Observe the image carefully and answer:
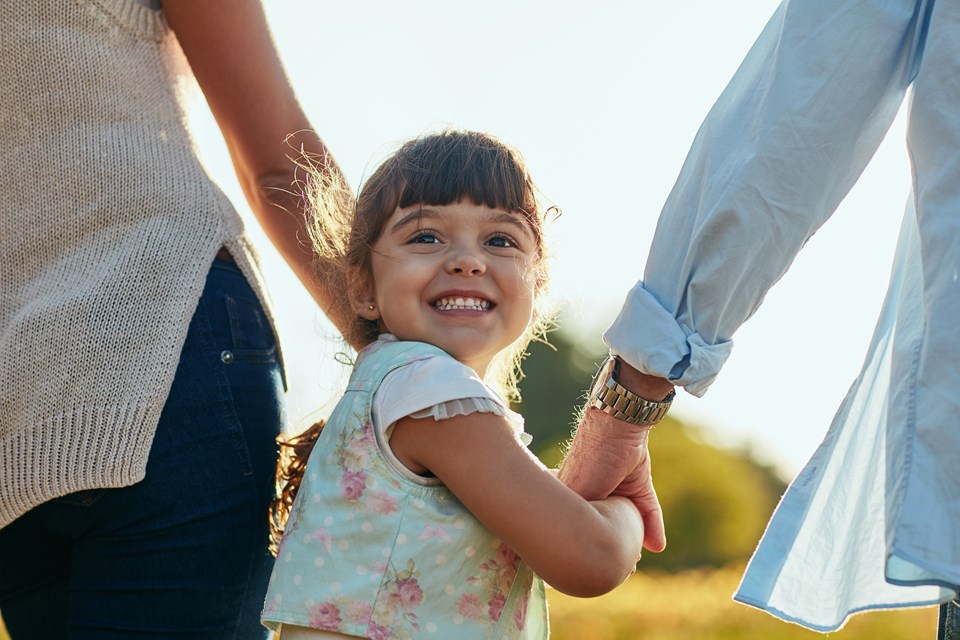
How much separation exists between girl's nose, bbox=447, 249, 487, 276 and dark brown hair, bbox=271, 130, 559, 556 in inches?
4.5

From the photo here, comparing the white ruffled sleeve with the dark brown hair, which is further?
the dark brown hair

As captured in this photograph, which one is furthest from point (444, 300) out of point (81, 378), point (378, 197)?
point (81, 378)

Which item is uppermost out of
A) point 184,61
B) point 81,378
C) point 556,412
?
point 184,61

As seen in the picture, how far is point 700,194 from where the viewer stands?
186cm

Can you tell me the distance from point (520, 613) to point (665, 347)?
518 millimetres

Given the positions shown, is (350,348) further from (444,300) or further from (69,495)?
(69,495)

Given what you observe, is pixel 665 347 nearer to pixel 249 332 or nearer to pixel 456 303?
pixel 456 303

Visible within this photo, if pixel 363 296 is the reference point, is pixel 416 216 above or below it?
above

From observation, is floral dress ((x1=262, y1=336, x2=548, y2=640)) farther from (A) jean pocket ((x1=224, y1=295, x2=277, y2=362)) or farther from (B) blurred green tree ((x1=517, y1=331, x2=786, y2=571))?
(B) blurred green tree ((x1=517, y1=331, x2=786, y2=571))

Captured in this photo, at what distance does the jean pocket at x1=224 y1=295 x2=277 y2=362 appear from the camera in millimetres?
2039

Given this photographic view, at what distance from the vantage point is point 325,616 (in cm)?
183

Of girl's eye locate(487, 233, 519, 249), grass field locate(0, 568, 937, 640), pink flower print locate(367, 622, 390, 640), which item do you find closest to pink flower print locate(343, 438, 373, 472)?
pink flower print locate(367, 622, 390, 640)

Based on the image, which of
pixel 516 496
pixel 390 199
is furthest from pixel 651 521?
pixel 390 199

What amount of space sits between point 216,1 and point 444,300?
0.73 metres
